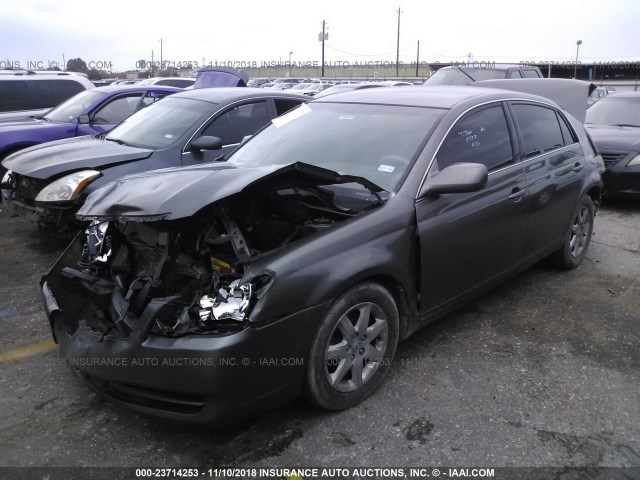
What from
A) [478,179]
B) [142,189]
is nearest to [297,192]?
[142,189]

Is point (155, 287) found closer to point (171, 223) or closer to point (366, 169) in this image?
point (171, 223)

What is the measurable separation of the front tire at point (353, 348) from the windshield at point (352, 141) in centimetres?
73

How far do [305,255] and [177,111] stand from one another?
160 inches

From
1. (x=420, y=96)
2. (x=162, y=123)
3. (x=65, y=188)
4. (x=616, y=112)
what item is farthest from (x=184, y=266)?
(x=616, y=112)

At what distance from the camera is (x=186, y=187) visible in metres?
2.81

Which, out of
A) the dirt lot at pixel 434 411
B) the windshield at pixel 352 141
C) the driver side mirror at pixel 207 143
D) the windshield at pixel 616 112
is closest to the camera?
the dirt lot at pixel 434 411

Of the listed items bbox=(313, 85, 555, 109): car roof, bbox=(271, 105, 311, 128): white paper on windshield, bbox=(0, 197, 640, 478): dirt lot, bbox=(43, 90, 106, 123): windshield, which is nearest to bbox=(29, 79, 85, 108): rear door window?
bbox=(43, 90, 106, 123): windshield

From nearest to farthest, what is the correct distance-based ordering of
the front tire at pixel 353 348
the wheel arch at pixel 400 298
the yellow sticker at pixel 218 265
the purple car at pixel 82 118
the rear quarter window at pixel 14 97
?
the front tire at pixel 353 348, the yellow sticker at pixel 218 265, the wheel arch at pixel 400 298, the purple car at pixel 82 118, the rear quarter window at pixel 14 97

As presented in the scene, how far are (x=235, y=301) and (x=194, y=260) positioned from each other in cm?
51

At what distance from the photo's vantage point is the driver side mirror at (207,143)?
5434 mm

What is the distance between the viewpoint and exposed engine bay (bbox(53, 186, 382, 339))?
2574 millimetres

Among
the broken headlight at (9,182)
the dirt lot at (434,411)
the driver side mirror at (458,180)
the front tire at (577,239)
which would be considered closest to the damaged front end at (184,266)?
the driver side mirror at (458,180)

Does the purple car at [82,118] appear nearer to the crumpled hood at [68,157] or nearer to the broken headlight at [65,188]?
the crumpled hood at [68,157]

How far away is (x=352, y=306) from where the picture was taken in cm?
287
